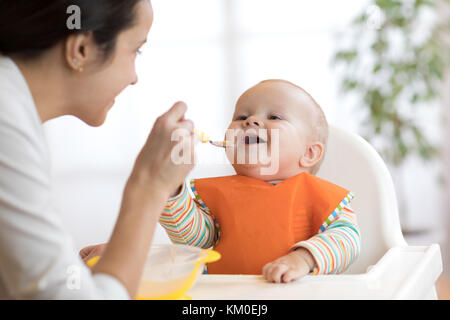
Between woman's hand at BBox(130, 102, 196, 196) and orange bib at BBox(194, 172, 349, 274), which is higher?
woman's hand at BBox(130, 102, 196, 196)

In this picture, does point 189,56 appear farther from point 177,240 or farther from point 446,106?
point 177,240

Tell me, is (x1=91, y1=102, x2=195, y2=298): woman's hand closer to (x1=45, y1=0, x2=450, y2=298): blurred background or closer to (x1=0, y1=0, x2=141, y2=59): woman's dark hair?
(x1=0, y1=0, x2=141, y2=59): woman's dark hair

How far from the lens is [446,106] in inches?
154

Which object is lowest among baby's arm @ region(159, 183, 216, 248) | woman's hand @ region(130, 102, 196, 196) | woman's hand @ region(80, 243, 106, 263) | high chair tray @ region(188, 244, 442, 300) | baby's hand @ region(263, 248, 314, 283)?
high chair tray @ region(188, 244, 442, 300)

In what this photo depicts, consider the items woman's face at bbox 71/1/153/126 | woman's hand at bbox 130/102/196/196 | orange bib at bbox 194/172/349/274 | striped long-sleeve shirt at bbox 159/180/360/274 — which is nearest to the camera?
woman's hand at bbox 130/102/196/196

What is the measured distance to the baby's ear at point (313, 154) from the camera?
1333mm

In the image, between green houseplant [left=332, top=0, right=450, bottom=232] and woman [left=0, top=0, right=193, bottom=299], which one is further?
green houseplant [left=332, top=0, right=450, bottom=232]

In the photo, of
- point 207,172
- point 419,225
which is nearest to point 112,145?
point 207,172

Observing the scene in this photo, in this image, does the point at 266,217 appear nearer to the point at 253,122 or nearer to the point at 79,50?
the point at 253,122

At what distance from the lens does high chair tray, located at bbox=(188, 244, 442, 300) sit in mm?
847

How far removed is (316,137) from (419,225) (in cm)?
299

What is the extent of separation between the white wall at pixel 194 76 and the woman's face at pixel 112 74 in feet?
10.8

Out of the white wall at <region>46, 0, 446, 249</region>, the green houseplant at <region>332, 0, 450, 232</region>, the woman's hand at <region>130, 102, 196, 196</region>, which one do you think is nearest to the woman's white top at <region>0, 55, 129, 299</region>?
the woman's hand at <region>130, 102, 196, 196</region>

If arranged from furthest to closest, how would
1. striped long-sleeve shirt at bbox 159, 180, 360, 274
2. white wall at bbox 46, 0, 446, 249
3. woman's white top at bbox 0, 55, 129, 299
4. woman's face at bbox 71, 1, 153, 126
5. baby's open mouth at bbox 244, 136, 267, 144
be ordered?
white wall at bbox 46, 0, 446, 249 < baby's open mouth at bbox 244, 136, 267, 144 < striped long-sleeve shirt at bbox 159, 180, 360, 274 < woman's face at bbox 71, 1, 153, 126 < woman's white top at bbox 0, 55, 129, 299
